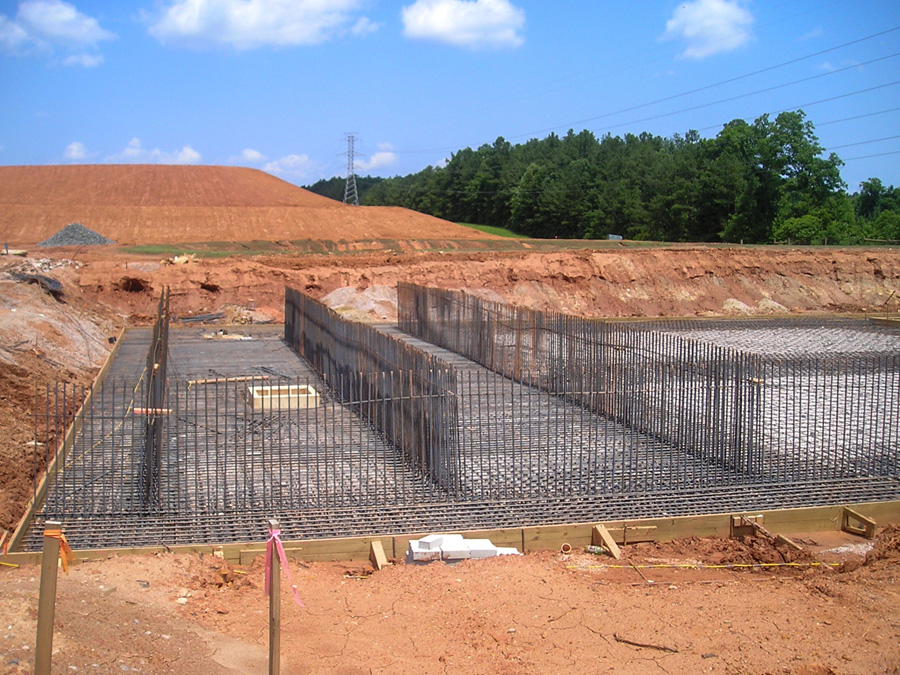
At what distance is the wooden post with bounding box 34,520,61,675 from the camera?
4230 millimetres

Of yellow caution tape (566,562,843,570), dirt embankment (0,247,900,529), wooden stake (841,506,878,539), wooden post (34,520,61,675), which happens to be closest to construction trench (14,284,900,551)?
wooden stake (841,506,878,539)

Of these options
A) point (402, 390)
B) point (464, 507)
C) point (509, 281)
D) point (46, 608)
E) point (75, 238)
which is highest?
point (75, 238)

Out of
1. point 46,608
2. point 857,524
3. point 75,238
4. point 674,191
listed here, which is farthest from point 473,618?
point 674,191

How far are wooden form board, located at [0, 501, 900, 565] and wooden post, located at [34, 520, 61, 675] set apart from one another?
3083mm

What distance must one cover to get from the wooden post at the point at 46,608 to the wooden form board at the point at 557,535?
3083 millimetres

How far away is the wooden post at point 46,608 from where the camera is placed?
423 centimetres

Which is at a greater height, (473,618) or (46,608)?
(46,608)

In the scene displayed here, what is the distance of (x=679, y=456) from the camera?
10273 millimetres

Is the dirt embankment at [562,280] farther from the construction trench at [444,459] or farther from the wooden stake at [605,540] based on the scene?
the wooden stake at [605,540]

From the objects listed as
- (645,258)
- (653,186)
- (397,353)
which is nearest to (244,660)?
(397,353)

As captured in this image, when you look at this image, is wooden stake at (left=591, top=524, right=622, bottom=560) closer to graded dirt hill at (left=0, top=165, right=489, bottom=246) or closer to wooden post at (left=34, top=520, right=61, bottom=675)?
wooden post at (left=34, top=520, right=61, bottom=675)

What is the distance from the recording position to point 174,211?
5169cm

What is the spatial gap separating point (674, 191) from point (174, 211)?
35754 mm

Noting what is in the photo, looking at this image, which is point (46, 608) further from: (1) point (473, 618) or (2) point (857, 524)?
(2) point (857, 524)
